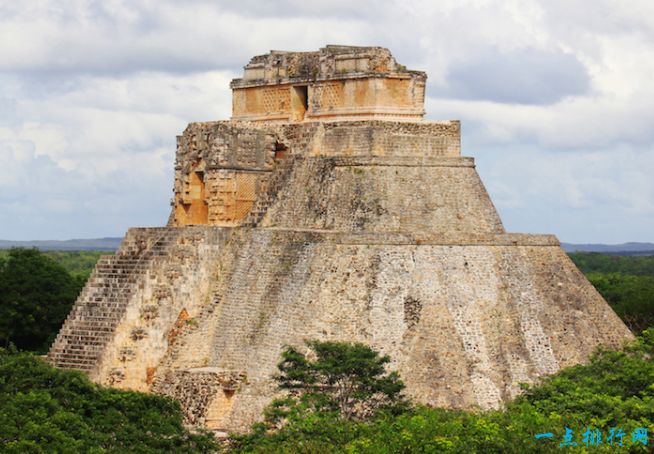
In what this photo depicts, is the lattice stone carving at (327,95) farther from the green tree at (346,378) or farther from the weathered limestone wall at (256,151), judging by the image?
the green tree at (346,378)

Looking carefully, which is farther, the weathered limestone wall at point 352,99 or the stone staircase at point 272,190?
the stone staircase at point 272,190

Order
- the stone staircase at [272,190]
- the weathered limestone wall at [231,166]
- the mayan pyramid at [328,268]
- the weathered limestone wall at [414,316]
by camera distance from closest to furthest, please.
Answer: the weathered limestone wall at [414,316]
the mayan pyramid at [328,268]
the stone staircase at [272,190]
the weathered limestone wall at [231,166]

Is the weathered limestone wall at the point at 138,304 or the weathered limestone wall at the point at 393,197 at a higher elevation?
the weathered limestone wall at the point at 393,197

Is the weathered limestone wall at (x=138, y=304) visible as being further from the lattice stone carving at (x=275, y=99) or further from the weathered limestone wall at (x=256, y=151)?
the lattice stone carving at (x=275, y=99)

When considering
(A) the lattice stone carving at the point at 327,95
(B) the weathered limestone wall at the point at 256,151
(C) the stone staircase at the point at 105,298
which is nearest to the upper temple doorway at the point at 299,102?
(A) the lattice stone carving at the point at 327,95

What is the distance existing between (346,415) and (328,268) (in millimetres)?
3384

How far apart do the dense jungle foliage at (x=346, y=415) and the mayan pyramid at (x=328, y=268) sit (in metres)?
0.97

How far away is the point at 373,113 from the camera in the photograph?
99.1 feet

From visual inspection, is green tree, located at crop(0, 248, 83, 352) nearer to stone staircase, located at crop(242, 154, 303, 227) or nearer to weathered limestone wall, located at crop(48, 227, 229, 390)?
weathered limestone wall, located at crop(48, 227, 229, 390)

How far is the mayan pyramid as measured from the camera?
27078 millimetres

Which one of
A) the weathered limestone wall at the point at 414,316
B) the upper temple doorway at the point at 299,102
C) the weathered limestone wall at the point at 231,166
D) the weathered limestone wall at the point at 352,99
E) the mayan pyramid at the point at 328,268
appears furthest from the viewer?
the upper temple doorway at the point at 299,102

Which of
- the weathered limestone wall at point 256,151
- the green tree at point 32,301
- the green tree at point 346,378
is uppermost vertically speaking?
the weathered limestone wall at point 256,151

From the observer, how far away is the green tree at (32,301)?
38.4 m

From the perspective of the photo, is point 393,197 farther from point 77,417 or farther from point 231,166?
point 77,417
